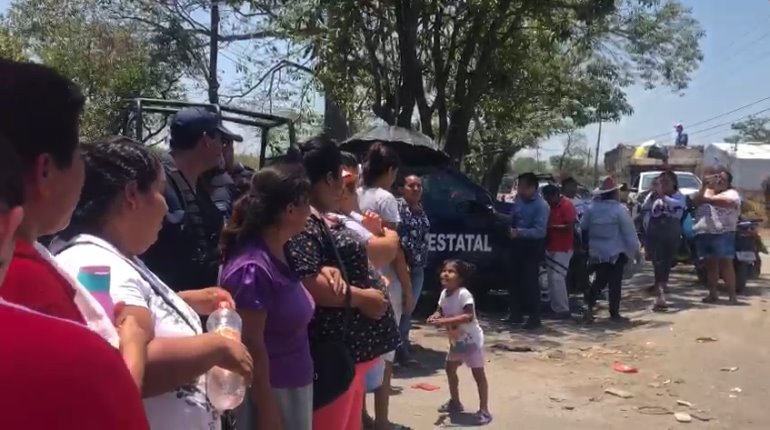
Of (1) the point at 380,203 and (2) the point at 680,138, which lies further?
(2) the point at 680,138

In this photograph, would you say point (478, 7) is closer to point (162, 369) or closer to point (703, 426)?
point (703, 426)

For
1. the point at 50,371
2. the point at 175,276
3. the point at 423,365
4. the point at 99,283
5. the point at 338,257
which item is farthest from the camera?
the point at 423,365

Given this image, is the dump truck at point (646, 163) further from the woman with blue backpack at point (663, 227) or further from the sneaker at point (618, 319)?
the sneaker at point (618, 319)

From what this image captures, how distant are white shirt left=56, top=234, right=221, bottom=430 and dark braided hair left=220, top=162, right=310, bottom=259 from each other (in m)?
0.92

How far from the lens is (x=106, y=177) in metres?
2.30

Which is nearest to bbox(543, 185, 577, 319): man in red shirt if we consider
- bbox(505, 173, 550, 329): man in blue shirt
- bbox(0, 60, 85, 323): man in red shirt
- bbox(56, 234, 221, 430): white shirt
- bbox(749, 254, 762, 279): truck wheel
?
bbox(505, 173, 550, 329): man in blue shirt

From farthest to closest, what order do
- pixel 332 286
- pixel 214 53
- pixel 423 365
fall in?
pixel 214 53 → pixel 423 365 → pixel 332 286

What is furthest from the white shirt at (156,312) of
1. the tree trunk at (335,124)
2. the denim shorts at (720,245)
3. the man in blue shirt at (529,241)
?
the tree trunk at (335,124)

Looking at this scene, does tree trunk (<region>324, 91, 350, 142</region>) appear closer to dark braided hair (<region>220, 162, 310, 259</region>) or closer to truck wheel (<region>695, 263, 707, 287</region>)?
truck wheel (<region>695, 263, 707, 287</region>)

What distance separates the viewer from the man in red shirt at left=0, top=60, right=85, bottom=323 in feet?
4.50

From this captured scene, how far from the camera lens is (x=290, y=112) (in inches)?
741

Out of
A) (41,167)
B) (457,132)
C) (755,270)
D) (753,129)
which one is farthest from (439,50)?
(753,129)

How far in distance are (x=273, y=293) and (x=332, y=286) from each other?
0.38 meters

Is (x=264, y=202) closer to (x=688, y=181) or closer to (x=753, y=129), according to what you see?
(x=688, y=181)
